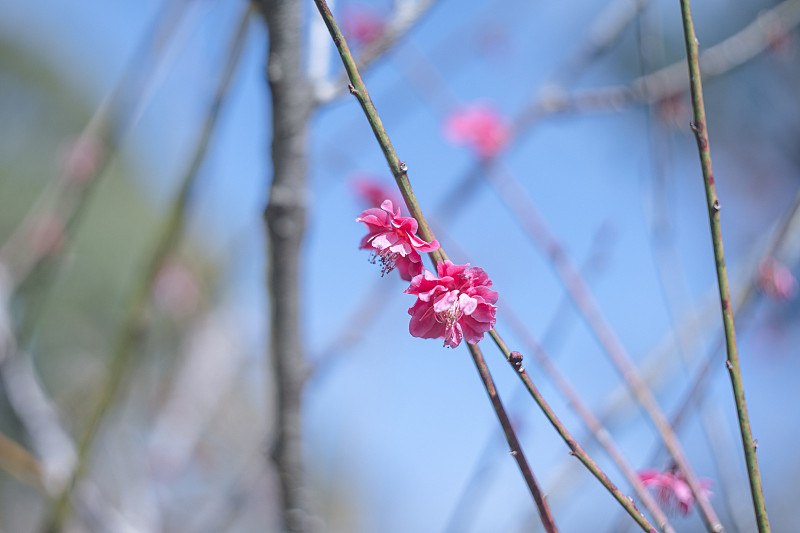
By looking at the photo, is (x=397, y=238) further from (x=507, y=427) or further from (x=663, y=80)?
(x=663, y=80)

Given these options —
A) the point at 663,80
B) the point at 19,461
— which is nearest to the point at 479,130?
the point at 663,80


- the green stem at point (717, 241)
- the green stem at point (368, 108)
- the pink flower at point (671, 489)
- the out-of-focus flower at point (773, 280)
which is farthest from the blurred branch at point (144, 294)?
the out-of-focus flower at point (773, 280)

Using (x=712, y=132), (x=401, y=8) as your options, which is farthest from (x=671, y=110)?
(x=712, y=132)

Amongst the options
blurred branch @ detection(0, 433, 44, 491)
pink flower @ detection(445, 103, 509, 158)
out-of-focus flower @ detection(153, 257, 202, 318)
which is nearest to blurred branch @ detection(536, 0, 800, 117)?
pink flower @ detection(445, 103, 509, 158)

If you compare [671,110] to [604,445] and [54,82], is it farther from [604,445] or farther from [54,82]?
[54,82]

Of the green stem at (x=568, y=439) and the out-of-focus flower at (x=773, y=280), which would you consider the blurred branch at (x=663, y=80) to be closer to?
the out-of-focus flower at (x=773, y=280)
